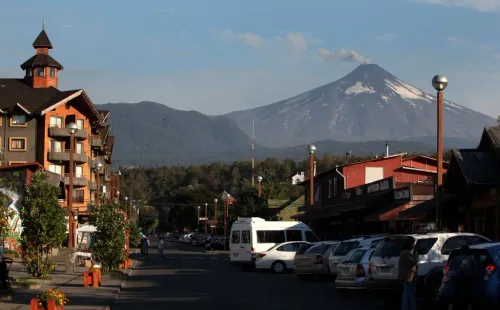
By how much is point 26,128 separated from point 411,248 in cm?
6513

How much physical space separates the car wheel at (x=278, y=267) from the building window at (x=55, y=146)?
47050mm

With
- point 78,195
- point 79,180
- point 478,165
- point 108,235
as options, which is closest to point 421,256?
point 478,165

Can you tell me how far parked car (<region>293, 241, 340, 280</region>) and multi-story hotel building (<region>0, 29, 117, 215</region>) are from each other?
1915 inches

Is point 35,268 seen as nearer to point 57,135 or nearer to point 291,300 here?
point 291,300

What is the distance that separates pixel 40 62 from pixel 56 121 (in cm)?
910

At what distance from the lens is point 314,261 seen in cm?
2983

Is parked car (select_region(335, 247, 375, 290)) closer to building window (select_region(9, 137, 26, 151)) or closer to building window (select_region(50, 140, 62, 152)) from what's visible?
building window (select_region(50, 140, 62, 152))

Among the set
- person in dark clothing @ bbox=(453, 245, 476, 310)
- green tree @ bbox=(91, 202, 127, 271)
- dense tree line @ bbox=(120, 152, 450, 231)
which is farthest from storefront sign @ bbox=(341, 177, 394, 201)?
dense tree line @ bbox=(120, 152, 450, 231)

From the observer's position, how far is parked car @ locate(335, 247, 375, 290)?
867 inches

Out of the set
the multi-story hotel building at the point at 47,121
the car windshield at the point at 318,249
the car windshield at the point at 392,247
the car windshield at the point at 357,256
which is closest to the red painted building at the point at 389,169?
the multi-story hotel building at the point at 47,121

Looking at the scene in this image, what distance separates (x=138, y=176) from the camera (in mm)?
195250

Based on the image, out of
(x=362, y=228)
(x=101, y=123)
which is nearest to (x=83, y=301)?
(x=362, y=228)

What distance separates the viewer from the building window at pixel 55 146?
79769 mm

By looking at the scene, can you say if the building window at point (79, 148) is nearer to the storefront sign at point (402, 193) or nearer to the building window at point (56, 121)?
the building window at point (56, 121)
